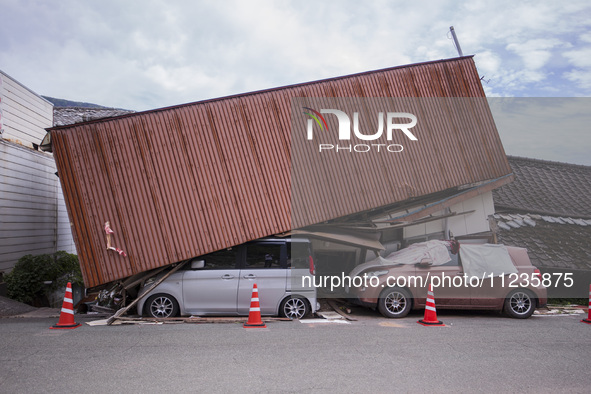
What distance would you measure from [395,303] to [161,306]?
493cm

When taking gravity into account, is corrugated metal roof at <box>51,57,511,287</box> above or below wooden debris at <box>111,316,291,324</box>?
above

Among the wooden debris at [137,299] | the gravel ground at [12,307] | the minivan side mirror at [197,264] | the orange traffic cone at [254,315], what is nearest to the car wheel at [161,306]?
the wooden debris at [137,299]

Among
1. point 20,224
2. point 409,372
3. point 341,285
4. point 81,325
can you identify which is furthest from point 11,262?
point 409,372

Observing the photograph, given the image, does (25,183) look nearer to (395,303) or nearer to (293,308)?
(293,308)

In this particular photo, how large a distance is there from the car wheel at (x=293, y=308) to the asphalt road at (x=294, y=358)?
0.68 metres

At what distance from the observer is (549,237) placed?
13586mm

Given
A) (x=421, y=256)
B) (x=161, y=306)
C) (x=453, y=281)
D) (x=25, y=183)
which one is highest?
(x=25, y=183)

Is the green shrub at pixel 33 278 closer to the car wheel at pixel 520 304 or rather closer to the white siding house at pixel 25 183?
the white siding house at pixel 25 183

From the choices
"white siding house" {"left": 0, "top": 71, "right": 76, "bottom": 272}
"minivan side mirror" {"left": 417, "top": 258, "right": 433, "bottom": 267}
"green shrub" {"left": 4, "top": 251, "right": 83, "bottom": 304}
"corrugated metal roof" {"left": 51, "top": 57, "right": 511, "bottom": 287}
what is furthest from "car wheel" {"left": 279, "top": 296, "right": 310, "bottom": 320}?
"white siding house" {"left": 0, "top": 71, "right": 76, "bottom": 272}

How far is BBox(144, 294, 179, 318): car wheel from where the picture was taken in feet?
30.4

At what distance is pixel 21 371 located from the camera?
5289 millimetres

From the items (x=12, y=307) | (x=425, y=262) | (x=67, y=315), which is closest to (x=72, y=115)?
(x=12, y=307)

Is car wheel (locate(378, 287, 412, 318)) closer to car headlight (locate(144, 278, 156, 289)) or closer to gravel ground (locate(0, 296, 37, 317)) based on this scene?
car headlight (locate(144, 278, 156, 289))

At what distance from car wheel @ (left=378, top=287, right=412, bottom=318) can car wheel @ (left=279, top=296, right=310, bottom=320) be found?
166 cm
